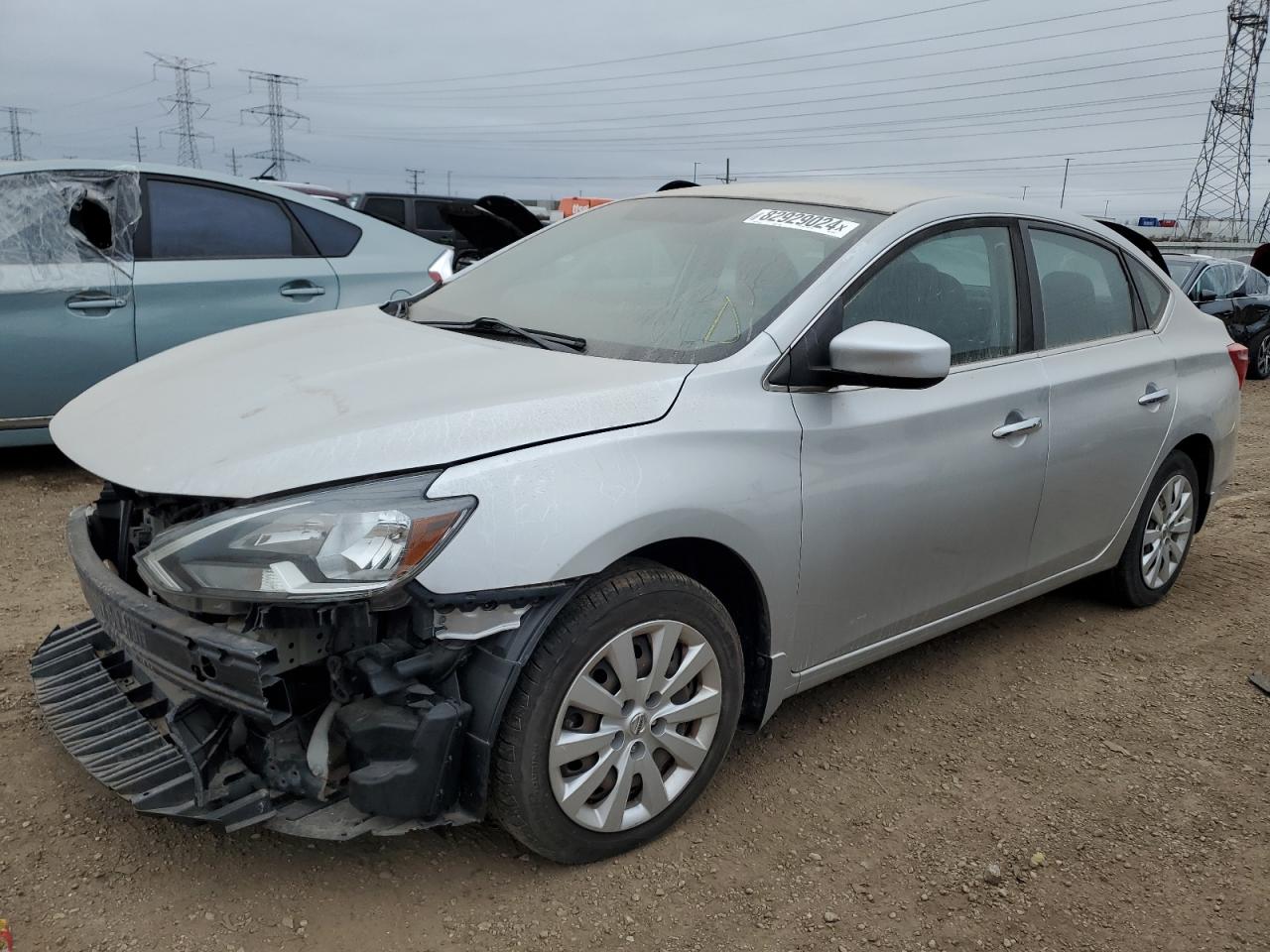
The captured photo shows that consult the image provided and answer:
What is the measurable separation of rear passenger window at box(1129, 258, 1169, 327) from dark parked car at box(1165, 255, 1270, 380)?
8441mm

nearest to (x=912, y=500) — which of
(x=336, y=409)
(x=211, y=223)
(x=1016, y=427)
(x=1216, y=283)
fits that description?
(x=1016, y=427)

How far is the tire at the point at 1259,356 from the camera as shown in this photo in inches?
504

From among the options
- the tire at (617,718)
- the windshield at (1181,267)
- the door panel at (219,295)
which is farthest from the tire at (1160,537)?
the windshield at (1181,267)

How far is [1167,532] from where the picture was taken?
14.2ft

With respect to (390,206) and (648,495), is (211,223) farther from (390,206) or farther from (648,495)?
(390,206)

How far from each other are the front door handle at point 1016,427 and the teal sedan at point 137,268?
3.72 metres

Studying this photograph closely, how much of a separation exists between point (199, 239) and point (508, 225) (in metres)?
1.59

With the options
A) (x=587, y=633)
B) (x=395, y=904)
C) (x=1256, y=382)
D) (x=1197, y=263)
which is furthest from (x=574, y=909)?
(x=1256, y=382)

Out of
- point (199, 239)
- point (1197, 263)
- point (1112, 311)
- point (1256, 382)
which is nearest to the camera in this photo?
point (1112, 311)

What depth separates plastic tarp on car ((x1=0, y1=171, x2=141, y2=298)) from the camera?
496 cm

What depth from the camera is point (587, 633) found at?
2303 millimetres

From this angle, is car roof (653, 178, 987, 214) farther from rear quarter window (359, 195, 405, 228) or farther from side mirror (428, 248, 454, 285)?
rear quarter window (359, 195, 405, 228)

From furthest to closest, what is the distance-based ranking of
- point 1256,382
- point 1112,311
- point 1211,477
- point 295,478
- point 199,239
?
point 1256,382 → point 199,239 → point 1211,477 → point 1112,311 → point 295,478

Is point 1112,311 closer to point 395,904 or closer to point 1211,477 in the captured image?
point 1211,477
